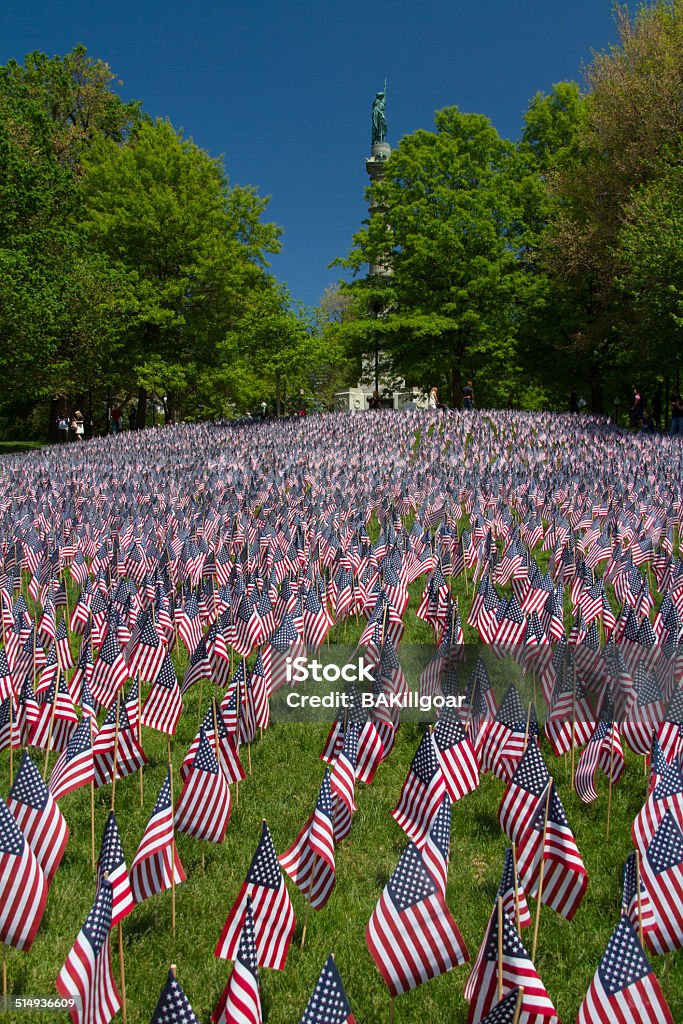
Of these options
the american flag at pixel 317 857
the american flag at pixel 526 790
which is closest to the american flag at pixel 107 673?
the american flag at pixel 317 857

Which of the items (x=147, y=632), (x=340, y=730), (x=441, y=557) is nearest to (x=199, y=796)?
(x=340, y=730)

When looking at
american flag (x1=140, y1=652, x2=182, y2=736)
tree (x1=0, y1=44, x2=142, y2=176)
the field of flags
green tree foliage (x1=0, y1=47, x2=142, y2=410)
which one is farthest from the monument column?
american flag (x1=140, y1=652, x2=182, y2=736)

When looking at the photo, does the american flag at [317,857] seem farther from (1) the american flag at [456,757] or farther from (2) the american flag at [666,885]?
(2) the american flag at [666,885]

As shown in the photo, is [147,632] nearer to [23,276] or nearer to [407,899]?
[407,899]

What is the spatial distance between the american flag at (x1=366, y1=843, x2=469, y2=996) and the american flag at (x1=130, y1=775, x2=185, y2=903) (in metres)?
1.22

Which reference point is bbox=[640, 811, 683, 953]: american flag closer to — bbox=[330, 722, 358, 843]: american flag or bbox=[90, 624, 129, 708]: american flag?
bbox=[330, 722, 358, 843]: american flag

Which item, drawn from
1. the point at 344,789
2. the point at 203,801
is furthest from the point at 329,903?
the point at 203,801

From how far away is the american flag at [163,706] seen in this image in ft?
19.8

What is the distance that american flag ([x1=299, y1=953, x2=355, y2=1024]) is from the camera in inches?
101

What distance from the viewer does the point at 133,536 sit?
38.7 ft

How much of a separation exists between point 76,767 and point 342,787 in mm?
1657

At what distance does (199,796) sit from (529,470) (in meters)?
14.1

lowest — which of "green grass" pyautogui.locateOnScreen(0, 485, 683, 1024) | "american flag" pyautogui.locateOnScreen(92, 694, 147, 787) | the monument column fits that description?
"green grass" pyautogui.locateOnScreen(0, 485, 683, 1024)

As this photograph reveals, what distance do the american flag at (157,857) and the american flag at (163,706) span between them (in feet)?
5.91
